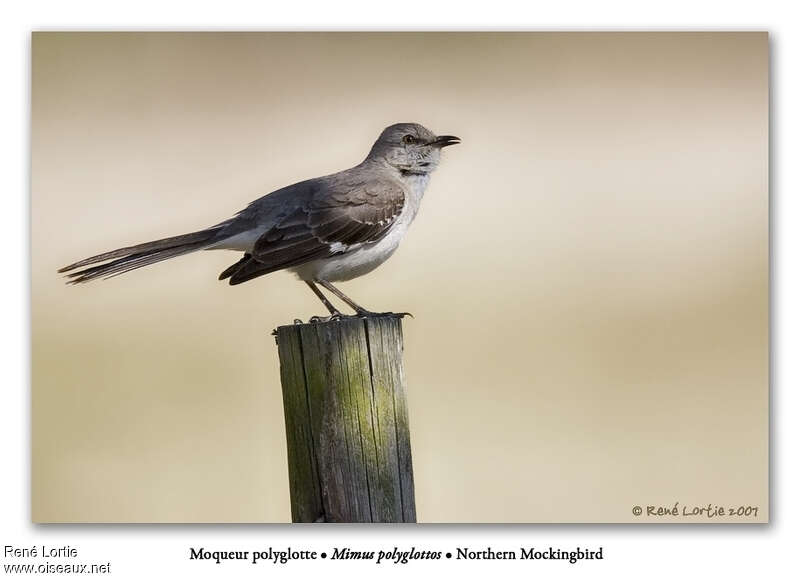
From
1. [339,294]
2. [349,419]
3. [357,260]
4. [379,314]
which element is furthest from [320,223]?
[349,419]

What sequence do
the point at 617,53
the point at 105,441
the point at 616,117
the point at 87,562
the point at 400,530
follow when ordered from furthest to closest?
the point at 616,117 < the point at 105,441 < the point at 617,53 < the point at 87,562 < the point at 400,530

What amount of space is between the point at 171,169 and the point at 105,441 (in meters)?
1.71

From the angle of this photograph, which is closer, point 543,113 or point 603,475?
point 603,475

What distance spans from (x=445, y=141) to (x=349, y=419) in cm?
231

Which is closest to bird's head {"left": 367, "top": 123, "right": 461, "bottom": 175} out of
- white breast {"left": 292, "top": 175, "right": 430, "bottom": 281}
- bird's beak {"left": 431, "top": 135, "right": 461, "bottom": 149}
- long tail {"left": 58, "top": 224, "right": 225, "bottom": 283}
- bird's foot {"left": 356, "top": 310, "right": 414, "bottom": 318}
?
bird's beak {"left": 431, "top": 135, "right": 461, "bottom": 149}

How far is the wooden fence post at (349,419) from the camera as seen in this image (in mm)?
4254

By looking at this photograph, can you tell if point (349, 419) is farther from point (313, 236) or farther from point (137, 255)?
point (137, 255)

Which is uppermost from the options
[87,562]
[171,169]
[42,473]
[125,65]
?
[125,65]

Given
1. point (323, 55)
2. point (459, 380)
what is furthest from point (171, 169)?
point (459, 380)

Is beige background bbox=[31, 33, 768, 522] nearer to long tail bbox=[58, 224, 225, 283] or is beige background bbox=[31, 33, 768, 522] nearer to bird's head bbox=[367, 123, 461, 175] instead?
bird's head bbox=[367, 123, 461, 175]

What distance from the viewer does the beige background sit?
5.52 metres

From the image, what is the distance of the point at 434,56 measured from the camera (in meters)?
5.91

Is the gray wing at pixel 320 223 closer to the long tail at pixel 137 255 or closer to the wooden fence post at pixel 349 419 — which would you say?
the long tail at pixel 137 255

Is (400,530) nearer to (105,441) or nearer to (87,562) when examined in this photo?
(87,562)
